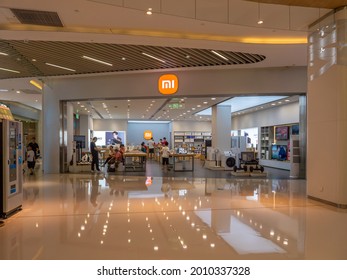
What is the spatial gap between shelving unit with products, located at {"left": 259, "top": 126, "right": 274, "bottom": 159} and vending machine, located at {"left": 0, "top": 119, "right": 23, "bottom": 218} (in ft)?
46.7

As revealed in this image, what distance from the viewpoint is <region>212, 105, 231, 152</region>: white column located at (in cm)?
1521

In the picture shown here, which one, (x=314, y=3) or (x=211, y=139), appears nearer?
(x=314, y=3)

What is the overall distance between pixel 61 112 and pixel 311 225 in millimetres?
11052

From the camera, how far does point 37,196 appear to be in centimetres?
732

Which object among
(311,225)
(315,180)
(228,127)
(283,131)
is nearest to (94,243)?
(311,225)

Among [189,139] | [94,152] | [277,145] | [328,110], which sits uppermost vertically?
[328,110]

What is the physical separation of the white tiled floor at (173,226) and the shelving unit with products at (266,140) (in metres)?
9.87

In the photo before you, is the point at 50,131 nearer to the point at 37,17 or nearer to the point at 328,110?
the point at 37,17

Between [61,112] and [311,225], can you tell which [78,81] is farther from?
[311,225]

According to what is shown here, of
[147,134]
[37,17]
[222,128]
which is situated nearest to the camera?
[37,17]

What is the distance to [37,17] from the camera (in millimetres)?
6266

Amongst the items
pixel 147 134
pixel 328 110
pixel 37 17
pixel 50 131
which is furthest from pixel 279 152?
pixel 147 134

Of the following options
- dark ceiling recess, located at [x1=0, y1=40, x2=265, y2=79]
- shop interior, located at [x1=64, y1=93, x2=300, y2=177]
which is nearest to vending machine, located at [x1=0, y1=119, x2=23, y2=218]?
dark ceiling recess, located at [x1=0, y1=40, x2=265, y2=79]

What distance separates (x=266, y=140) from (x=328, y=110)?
11.7 meters
